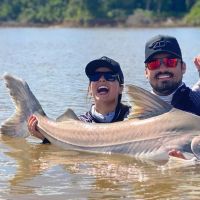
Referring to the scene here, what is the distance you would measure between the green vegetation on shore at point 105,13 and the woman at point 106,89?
277 ft

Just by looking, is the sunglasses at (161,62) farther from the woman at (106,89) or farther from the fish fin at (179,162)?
the fish fin at (179,162)

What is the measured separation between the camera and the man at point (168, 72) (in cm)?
805

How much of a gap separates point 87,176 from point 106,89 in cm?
146

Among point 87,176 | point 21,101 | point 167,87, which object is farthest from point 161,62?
point 21,101

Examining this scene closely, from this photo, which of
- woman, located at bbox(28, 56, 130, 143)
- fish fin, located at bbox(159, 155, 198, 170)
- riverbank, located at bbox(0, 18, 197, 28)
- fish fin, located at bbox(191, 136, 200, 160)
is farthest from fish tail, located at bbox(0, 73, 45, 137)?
riverbank, located at bbox(0, 18, 197, 28)

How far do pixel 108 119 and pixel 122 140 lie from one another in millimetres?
624

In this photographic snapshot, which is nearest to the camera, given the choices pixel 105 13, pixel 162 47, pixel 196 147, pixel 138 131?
pixel 196 147

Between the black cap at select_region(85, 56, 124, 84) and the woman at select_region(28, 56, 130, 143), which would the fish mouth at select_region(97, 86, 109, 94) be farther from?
the black cap at select_region(85, 56, 124, 84)

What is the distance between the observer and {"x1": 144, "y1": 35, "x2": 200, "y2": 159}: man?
805cm

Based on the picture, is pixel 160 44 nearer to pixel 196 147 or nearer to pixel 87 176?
pixel 196 147

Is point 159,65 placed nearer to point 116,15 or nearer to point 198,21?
point 198,21

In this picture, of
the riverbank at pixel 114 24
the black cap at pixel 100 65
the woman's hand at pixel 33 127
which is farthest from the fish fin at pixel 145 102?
the riverbank at pixel 114 24

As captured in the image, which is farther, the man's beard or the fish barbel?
the man's beard

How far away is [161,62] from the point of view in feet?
26.4
